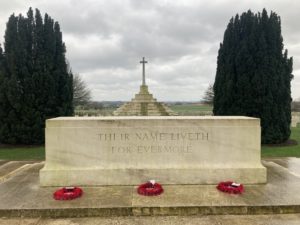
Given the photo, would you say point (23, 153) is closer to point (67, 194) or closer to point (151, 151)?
point (67, 194)

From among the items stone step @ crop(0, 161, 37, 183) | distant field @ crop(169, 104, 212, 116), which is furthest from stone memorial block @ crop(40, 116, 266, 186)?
distant field @ crop(169, 104, 212, 116)

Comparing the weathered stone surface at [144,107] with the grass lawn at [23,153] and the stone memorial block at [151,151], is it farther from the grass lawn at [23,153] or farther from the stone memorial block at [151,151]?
the stone memorial block at [151,151]

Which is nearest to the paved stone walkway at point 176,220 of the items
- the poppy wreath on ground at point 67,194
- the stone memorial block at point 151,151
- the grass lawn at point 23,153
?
the poppy wreath on ground at point 67,194

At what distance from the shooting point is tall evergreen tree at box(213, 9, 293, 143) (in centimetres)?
1628

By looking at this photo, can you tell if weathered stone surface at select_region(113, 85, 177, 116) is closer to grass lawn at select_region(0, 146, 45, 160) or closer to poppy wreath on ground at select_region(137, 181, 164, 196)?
grass lawn at select_region(0, 146, 45, 160)

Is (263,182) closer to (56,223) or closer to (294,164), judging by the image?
(294,164)

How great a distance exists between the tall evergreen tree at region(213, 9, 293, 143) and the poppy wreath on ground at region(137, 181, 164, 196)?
1171 centimetres

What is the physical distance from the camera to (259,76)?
16.2 m

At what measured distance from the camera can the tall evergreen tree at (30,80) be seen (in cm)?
1559

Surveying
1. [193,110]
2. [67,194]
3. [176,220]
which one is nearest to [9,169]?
[67,194]

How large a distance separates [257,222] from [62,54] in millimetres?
15426

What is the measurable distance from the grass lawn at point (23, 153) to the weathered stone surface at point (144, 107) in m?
8.22

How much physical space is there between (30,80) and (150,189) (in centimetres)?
1258

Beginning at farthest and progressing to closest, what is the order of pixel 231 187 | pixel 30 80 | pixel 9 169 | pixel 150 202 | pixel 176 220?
pixel 30 80 < pixel 9 169 < pixel 231 187 < pixel 150 202 < pixel 176 220
